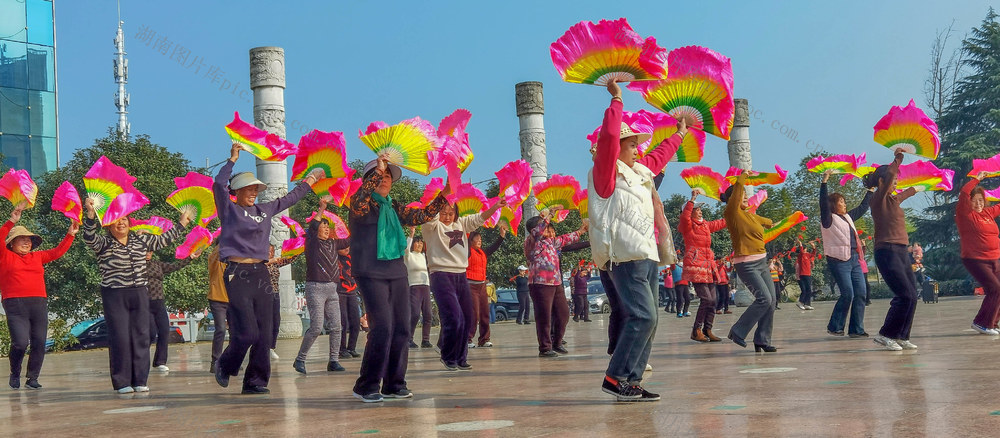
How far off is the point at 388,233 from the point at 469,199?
511 cm

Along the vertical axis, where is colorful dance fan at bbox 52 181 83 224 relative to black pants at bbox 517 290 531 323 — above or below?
above

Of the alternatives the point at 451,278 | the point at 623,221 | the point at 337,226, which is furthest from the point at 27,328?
the point at 623,221

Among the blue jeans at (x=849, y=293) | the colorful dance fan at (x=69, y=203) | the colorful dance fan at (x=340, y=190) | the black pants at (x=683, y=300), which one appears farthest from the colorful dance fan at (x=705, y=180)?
the black pants at (x=683, y=300)

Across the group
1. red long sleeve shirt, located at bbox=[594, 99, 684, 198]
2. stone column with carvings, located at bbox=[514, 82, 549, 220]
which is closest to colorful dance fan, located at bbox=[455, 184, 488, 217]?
red long sleeve shirt, located at bbox=[594, 99, 684, 198]

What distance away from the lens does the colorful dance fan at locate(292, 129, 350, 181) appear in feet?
27.2

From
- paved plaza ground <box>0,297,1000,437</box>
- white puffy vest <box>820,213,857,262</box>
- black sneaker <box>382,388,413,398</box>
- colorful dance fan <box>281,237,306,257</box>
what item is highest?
colorful dance fan <box>281,237,306,257</box>

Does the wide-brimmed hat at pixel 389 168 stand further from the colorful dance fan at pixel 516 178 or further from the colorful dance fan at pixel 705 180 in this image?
the colorful dance fan at pixel 705 180

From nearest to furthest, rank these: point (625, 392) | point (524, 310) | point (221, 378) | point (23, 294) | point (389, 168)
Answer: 1. point (625, 392)
2. point (389, 168)
3. point (221, 378)
4. point (23, 294)
5. point (524, 310)

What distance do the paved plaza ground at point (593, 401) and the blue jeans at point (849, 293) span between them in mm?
644

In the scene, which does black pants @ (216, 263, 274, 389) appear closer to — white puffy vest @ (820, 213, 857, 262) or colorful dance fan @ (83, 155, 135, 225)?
colorful dance fan @ (83, 155, 135, 225)

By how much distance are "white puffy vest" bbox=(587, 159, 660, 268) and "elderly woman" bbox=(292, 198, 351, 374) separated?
472cm

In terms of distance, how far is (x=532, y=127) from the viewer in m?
31.5

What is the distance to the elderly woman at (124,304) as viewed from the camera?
29.6 feet

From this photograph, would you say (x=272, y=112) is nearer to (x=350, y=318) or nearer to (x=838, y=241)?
(x=350, y=318)
